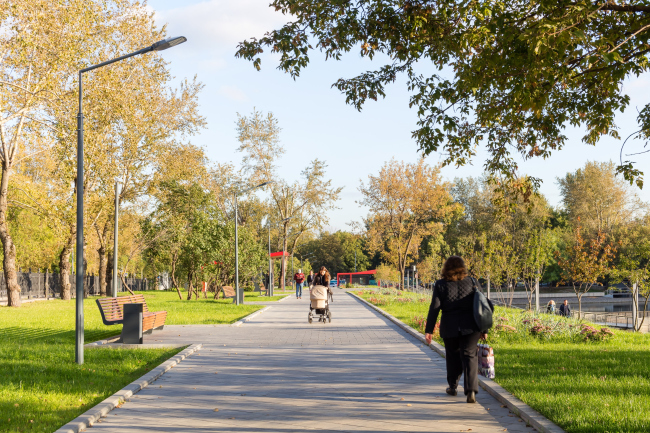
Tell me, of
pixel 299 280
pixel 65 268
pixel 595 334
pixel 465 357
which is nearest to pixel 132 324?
pixel 465 357

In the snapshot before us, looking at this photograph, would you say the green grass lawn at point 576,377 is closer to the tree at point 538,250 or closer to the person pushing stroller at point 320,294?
the person pushing stroller at point 320,294

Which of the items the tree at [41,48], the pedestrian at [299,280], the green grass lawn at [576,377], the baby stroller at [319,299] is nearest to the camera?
the green grass lawn at [576,377]

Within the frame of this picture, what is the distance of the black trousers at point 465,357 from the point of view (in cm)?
753

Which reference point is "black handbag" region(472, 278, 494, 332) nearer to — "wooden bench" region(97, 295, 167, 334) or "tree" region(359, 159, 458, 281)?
"wooden bench" region(97, 295, 167, 334)

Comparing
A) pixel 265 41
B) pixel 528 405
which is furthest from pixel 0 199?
pixel 528 405

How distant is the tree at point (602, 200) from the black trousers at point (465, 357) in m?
57.4

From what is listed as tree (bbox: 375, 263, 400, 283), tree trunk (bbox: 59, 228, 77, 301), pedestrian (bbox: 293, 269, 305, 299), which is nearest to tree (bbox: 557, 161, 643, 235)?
tree (bbox: 375, 263, 400, 283)

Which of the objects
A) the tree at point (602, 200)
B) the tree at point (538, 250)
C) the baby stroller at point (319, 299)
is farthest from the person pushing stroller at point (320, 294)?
the tree at point (602, 200)

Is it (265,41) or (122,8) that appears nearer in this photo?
(265,41)

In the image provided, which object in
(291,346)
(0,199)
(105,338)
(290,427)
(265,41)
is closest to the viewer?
(290,427)

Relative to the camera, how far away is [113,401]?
24.4 feet

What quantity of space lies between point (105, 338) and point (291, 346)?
4353mm

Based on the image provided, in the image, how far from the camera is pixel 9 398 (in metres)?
7.70

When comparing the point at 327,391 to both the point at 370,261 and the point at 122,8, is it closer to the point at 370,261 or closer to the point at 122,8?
the point at 122,8
